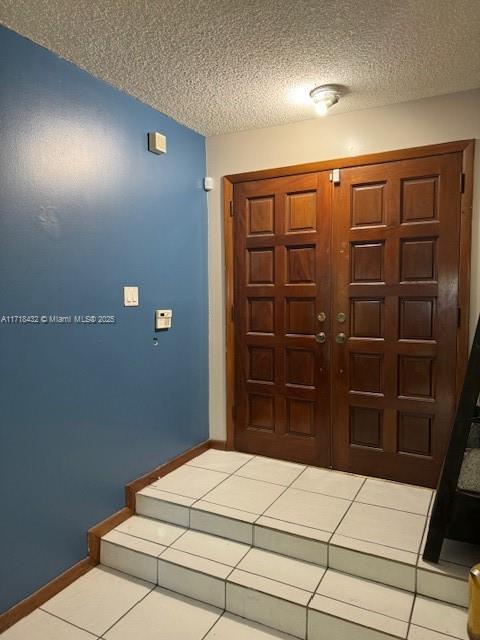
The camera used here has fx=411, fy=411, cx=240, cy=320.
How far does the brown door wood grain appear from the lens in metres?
2.72

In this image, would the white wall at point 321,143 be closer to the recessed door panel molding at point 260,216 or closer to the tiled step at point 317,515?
the recessed door panel molding at point 260,216

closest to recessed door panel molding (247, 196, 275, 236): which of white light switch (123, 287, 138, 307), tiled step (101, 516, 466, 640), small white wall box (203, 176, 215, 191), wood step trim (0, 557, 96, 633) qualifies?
small white wall box (203, 176, 215, 191)

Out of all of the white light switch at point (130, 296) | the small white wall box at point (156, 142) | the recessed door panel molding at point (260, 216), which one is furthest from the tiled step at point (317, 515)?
the small white wall box at point (156, 142)

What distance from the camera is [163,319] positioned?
263cm

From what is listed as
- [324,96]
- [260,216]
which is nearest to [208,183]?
[260,216]

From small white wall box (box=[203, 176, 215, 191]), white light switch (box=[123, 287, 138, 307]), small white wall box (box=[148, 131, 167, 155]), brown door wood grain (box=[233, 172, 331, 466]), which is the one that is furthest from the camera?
small white wall box (box=[203, 176, 215, 191])

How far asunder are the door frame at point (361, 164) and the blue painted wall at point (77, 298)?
34cm

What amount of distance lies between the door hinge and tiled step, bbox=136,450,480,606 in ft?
6.19

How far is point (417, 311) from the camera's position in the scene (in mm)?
2471

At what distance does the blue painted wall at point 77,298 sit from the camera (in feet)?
5.79

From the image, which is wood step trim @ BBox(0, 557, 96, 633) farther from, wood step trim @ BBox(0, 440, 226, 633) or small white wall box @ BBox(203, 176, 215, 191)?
small white wall box @ BBox(203, 176, 215, 191)

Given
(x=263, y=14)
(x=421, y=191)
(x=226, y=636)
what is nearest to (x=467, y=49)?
(x=421, y=191)

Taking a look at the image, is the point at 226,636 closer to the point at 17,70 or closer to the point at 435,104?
the point at 17,70

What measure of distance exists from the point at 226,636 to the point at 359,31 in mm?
2586
